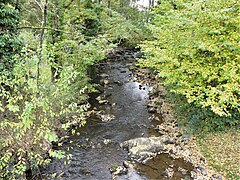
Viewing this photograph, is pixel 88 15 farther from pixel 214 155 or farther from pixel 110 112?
pixel 214 155

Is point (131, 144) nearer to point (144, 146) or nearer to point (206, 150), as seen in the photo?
point (144, 146)

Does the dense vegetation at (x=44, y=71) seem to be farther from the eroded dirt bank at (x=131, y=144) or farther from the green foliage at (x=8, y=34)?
the eroded dirt bank at (x=131, y=144)

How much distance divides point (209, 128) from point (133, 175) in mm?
4104

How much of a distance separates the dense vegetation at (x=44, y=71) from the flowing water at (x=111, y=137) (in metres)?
0.79

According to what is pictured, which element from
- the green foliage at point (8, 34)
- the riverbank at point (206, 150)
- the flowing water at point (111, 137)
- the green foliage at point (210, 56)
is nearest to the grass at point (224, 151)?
the riverbank at point (206, 150)

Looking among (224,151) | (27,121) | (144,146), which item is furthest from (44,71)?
(224,151)

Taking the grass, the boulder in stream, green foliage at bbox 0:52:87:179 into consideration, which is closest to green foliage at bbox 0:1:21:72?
green foliage at bbox 0:52:87:179

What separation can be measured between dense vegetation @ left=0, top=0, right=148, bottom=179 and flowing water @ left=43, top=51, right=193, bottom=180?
2.58 feet

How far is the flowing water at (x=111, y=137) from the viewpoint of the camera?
912cm

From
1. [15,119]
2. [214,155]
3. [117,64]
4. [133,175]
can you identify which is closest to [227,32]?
[214,155]

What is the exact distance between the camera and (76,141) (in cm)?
1134

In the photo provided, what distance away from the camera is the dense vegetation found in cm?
508

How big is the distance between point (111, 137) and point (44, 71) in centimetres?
471

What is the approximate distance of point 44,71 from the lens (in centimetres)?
1149
